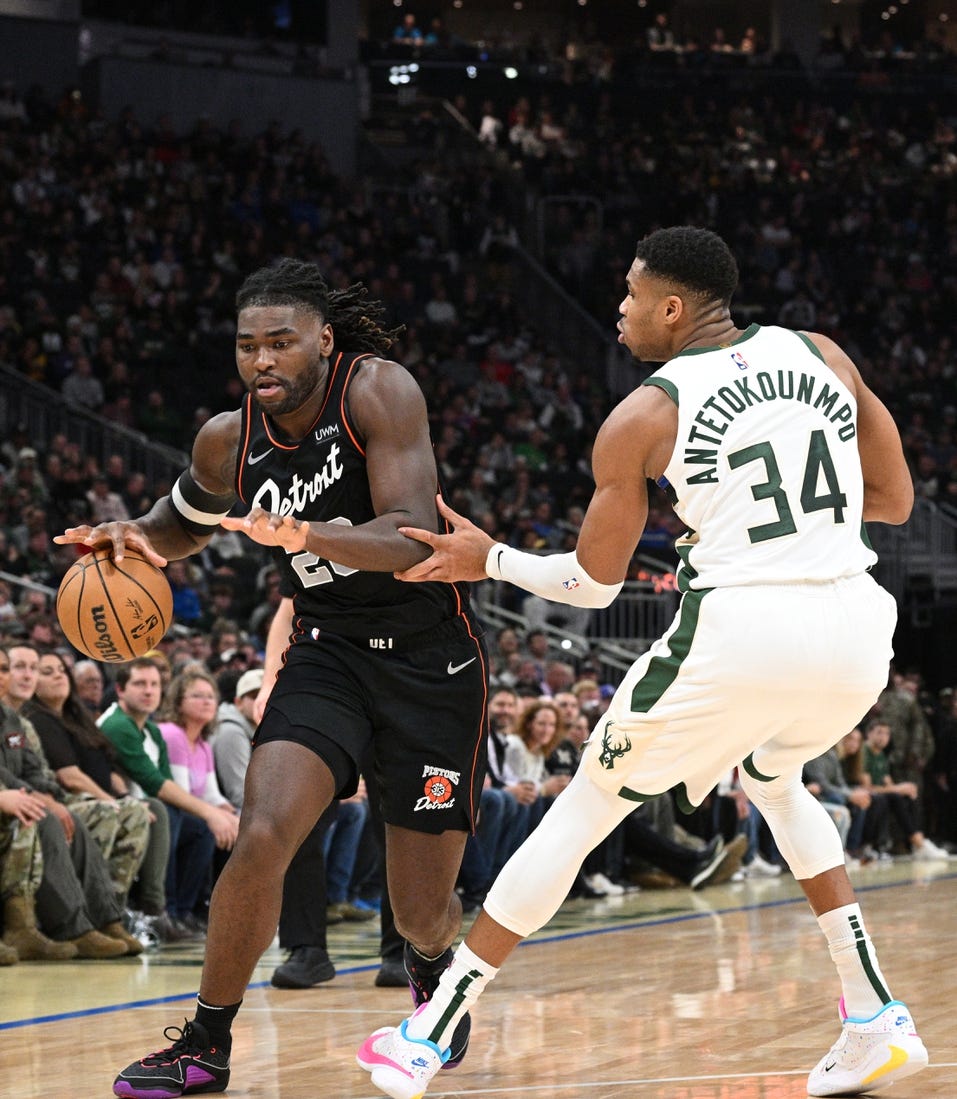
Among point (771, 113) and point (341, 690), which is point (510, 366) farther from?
point (341, 690)

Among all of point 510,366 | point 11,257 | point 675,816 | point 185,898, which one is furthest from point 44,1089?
point 510,366

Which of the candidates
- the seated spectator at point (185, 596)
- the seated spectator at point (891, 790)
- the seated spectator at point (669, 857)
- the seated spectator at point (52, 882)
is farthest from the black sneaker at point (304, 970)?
the seated spectator at point (891, 790)

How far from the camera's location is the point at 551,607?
16.8m

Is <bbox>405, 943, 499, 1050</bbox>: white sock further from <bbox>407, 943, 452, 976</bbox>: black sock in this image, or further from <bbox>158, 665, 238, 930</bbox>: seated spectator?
<bbox>158, 665, 238, 930</bbox>: seated spectator

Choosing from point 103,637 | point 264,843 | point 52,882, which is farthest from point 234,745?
point 264,843

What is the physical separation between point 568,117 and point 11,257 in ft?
38.6

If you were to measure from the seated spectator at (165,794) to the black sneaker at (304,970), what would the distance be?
6.38 feet

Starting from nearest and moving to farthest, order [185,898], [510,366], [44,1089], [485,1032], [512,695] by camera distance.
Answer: [44,1089], [485,1032], [185,898], [512,695], [510,366]

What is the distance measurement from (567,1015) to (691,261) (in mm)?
2796

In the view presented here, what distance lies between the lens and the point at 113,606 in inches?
183

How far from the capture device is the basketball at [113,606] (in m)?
4.64

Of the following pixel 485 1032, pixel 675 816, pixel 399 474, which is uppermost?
pixel 399 474

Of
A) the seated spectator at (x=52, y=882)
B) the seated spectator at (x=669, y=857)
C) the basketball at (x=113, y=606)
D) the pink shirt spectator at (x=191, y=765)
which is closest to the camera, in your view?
the basketball at (x=113, y=606)

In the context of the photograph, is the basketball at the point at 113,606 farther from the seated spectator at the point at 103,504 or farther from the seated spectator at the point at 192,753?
the seated spectator at the point at 103,504
